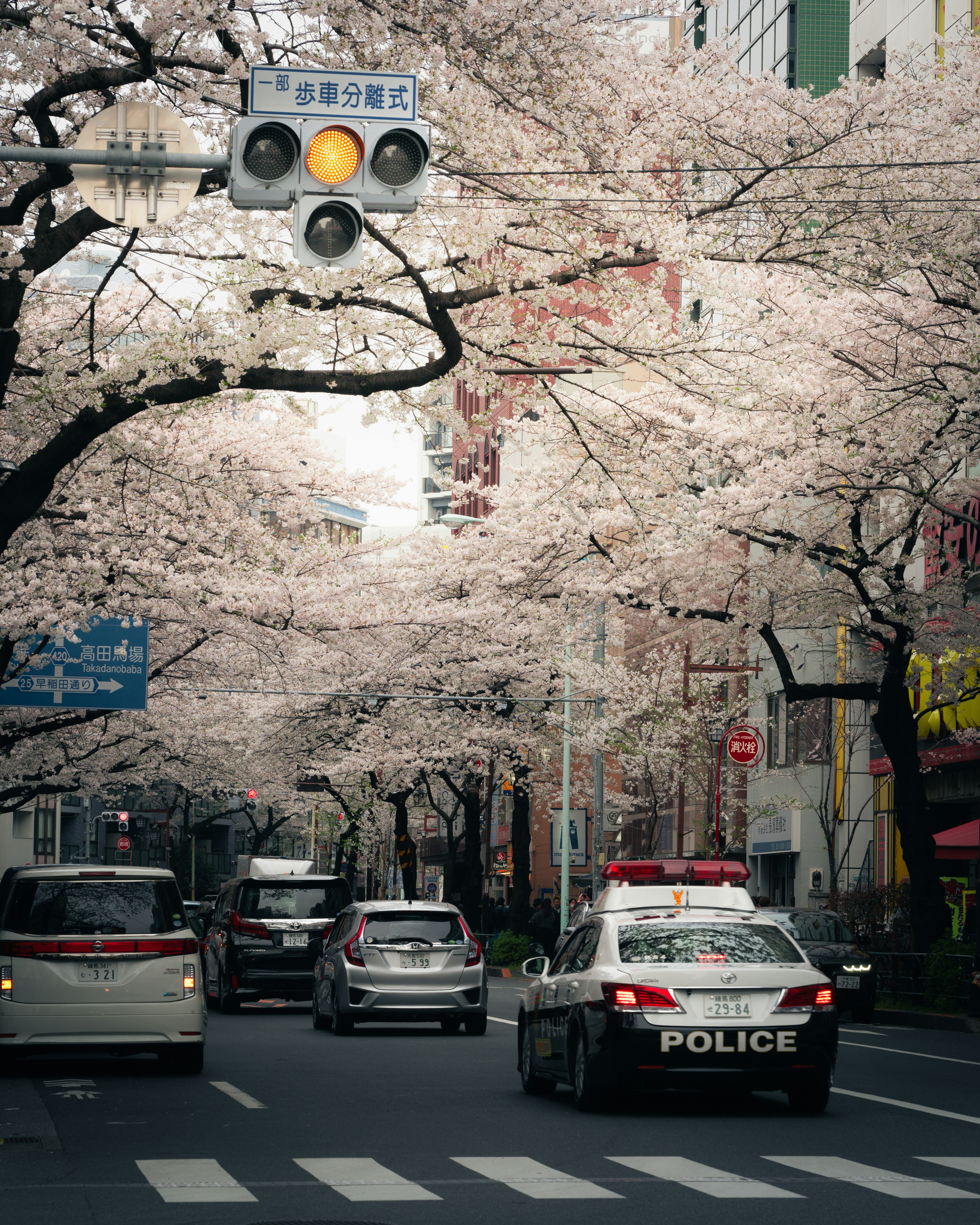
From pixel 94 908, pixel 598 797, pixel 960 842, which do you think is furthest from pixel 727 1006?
pixel 598 797

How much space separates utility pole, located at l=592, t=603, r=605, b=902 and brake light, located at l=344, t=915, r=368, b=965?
616 inches

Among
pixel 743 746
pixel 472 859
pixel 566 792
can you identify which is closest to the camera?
pixel 743 746

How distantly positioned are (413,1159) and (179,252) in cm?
910

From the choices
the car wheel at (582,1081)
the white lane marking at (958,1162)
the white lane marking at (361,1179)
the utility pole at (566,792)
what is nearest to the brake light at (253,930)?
the car wheel at (582,1081)

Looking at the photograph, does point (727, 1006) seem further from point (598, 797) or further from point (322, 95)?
point (598, 797)

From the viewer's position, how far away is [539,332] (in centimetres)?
1489

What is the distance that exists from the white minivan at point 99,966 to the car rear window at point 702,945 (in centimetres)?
462

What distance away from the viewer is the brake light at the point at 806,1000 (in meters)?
11.8

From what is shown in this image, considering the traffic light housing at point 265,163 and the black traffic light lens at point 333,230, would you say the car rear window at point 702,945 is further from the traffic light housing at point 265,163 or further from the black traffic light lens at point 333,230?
the traffic light housing at point 265,163

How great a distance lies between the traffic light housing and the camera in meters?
9.07

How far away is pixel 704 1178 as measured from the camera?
9164 mm

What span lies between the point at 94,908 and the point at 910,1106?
690 centimetres

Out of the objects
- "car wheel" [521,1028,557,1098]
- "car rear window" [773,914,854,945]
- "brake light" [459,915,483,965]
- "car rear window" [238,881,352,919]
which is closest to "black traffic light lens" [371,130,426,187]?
"car wheel" [521,1028,557,1098]

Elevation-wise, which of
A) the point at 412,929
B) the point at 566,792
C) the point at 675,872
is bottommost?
the point at 412,929
